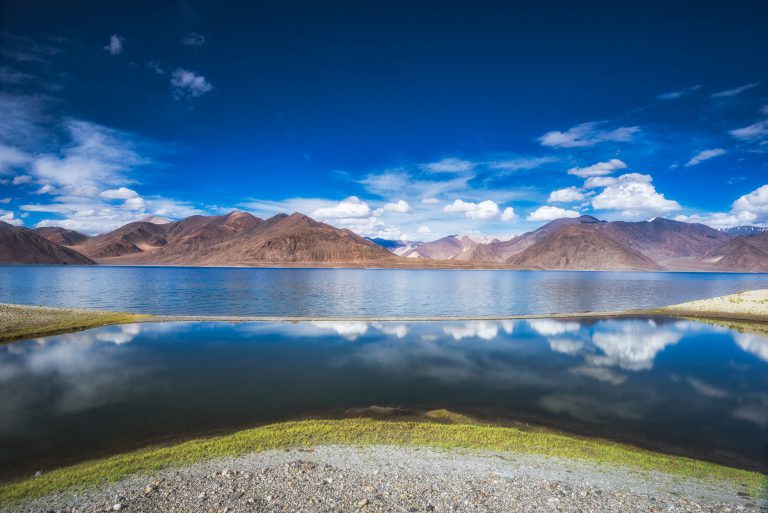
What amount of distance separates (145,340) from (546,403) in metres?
30.6

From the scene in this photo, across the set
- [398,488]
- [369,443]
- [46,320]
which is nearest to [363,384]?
[369,443]


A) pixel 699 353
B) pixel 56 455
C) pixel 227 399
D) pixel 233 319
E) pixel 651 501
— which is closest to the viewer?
pixel 651 501

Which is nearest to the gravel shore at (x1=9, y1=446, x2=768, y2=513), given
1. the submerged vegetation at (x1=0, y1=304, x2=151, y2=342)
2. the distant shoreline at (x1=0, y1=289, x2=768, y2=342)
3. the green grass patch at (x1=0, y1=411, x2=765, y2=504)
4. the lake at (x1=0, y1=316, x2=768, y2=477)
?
the green grass patch at (x1=0, y1=411, x2=765, y2=504)

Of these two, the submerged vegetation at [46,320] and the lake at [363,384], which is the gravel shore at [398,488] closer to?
the lake at [363,384]

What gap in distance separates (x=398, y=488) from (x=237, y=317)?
39798 mm

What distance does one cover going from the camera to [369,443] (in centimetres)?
1420

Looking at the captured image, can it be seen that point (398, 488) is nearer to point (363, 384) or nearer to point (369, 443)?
point (369, 443)

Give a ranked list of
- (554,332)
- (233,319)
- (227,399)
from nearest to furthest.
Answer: (227,399)
(554,332)
(233,319)

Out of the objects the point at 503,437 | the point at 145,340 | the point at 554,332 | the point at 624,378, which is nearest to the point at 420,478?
the point at 503,437

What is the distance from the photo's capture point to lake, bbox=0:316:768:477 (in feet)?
52.9

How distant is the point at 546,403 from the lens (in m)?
19.9

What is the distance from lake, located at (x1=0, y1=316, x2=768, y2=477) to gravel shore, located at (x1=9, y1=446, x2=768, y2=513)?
428cm

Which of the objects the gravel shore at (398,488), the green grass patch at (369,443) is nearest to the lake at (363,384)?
the green grass patch at (369,443)

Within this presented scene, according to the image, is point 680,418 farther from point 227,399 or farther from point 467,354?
point 227,399
